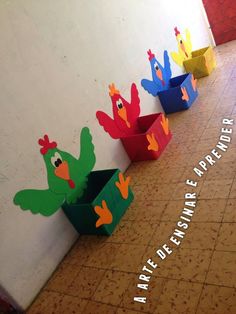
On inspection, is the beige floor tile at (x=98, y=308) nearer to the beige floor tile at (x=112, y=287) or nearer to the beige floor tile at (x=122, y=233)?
the beige floor tile at (x=112, y=287)

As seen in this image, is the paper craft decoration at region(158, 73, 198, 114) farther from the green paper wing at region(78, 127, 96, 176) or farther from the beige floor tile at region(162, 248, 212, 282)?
the beige floor tile at region(162, 248, 212, 282)

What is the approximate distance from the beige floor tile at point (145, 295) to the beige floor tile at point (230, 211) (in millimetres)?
550

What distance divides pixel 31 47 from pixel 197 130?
1707 millimetres

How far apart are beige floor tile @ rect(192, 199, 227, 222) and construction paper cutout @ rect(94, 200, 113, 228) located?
585 mm

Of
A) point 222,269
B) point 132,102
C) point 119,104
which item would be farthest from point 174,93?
point 222,269

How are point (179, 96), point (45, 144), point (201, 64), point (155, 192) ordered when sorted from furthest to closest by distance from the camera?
1. point (201, 64)
2. point (179, 96)
3. point (155, 192)
4. point (45, 144)

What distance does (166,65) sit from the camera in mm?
3936

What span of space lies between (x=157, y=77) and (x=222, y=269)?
2509 mm

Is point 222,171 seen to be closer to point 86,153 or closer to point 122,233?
point 122,233

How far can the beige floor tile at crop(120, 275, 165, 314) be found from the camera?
170 centimetres

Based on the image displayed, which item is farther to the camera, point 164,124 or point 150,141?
point 164,124

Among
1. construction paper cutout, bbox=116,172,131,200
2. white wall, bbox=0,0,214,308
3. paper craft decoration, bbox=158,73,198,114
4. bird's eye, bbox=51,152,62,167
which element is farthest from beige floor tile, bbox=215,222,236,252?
paper craft decoration, bbox=158,73,198,114

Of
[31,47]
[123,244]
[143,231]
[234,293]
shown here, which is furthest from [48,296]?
[31,47]

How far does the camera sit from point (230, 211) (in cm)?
202
